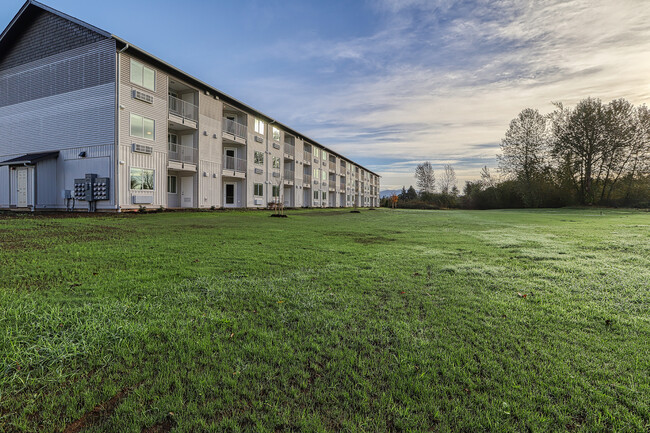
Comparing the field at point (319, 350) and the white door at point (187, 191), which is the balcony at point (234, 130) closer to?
the white door at point (187, 191)

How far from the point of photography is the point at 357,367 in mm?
2119

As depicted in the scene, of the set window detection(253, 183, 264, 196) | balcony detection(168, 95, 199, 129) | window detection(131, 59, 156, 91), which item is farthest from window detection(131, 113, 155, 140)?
window detection(253, 183, 264, 196)

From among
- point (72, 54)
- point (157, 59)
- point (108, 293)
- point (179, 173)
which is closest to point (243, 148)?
point (179, 173)

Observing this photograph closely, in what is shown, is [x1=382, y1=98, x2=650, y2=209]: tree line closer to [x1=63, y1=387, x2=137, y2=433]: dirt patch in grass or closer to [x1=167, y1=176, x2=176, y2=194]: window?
[x1=167, y1=176, x2=176, y2=194]: window

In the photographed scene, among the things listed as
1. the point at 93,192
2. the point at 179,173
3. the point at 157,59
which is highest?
the point at 157,59

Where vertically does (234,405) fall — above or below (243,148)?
below

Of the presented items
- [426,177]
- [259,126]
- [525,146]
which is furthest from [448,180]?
[259,126]

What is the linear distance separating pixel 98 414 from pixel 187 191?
2414 centimetres

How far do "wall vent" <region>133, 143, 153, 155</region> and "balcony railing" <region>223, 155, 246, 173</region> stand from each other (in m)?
7.75

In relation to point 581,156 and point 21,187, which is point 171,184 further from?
point 581,156

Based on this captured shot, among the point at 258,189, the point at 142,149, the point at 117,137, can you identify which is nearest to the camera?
the point at 117,137

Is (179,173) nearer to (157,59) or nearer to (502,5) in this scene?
(157,59)

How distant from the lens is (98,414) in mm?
1651

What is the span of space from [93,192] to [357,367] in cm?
2161
